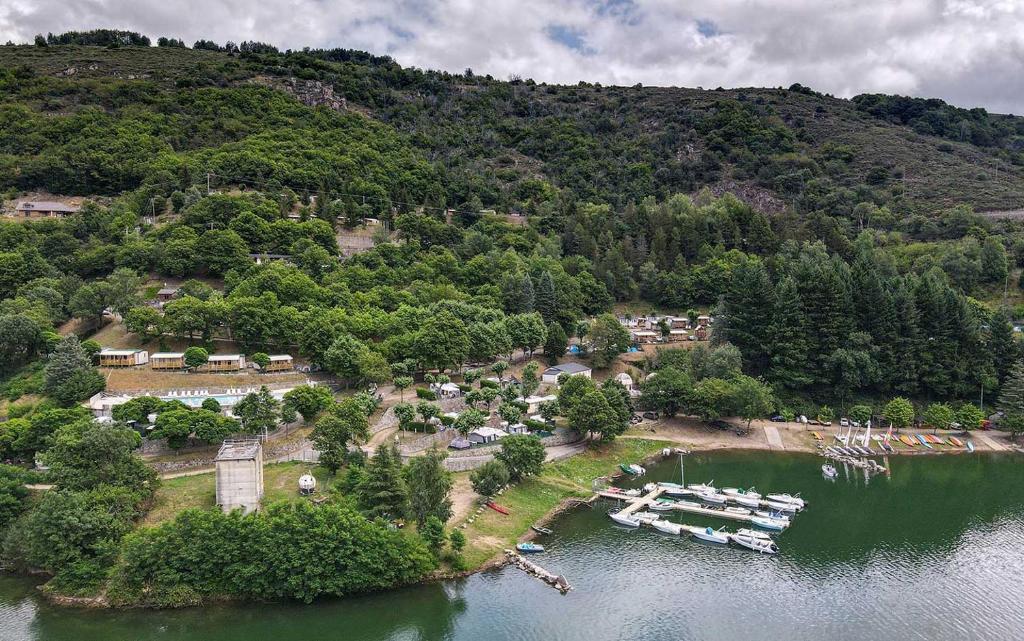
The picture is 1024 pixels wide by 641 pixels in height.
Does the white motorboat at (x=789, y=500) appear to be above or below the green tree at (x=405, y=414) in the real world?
below

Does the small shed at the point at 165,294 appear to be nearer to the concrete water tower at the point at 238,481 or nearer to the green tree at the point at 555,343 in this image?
the concrete water tower at the point at 238,481

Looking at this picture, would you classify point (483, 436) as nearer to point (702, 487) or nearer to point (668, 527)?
point (668, 527)

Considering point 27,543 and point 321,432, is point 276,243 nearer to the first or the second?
point 321,432

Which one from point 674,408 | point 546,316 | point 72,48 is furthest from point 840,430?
point 72,48

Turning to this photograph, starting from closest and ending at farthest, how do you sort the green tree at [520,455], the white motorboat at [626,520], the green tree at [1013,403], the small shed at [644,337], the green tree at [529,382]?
the white motorboat at [626,520], the green tree at [520,455], the green tree at [1013,403], the green tree at [529,382], the small shed at [644,337]

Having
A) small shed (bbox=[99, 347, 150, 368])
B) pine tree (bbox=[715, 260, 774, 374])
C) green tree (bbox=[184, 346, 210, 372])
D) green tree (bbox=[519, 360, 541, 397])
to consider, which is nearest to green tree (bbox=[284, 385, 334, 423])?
green tree (bbox=[184, 346, 210, 372])

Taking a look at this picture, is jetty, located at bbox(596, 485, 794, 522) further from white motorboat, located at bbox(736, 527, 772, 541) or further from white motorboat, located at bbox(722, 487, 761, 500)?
white motorboat, located at bbox(736, 527, 772, 541)

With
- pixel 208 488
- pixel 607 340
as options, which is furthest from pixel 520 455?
pixel 607 340

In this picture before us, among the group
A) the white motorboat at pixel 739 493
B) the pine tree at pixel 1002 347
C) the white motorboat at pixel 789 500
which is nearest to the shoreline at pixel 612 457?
the white motorboat at pixel 739 493
